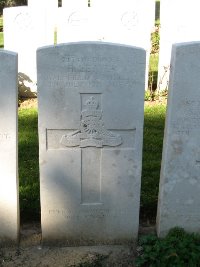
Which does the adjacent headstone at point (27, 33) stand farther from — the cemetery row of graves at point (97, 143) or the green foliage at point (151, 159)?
the cemetery row of graves at point (97, 143)

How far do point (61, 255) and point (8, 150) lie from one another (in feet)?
3.21

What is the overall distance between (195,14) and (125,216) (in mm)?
4944

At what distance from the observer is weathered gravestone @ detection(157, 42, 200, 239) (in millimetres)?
3135

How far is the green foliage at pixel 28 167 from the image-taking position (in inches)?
158

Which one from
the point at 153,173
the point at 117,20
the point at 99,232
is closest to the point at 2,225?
the point at 99,232

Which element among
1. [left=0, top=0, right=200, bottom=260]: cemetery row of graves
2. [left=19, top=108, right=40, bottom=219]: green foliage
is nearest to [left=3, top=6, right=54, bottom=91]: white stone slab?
[left=19, top=108, right=40, bottom=219]: green foliage

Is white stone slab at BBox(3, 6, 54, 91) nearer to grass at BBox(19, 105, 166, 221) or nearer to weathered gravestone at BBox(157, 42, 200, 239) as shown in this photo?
grass at BBox(19, 105, 166, 221)

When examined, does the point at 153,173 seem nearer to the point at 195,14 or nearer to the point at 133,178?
the point at 133,178

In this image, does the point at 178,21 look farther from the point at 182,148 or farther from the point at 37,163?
the point at 182,148

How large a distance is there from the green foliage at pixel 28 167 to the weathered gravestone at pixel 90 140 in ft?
1.67

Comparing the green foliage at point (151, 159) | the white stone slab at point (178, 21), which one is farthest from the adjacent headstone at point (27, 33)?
the green foliage at point (151, 159)

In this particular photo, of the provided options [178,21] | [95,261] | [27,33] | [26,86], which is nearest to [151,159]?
[95,261]

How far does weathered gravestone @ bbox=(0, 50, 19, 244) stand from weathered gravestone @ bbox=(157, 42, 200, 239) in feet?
3.90

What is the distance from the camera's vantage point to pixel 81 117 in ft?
10.8
